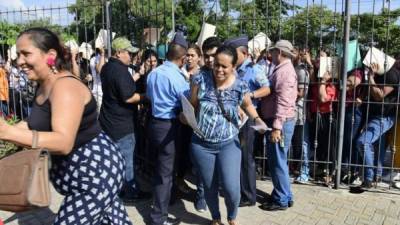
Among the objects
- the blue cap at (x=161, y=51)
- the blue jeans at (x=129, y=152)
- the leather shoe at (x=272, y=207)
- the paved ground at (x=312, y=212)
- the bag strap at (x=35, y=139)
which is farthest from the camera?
the blue cap at (x=161, y=51)

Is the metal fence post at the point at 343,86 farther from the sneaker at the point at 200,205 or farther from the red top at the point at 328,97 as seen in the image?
the sneaker at the point at 200,205

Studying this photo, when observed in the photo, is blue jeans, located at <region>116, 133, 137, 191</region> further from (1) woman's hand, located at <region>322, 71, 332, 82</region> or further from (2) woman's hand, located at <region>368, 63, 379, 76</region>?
(2) woman's hand, located at <region>368, 63, 379, 76</region>

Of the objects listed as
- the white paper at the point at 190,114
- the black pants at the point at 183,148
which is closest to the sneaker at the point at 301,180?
the black pants at the point at 183,148

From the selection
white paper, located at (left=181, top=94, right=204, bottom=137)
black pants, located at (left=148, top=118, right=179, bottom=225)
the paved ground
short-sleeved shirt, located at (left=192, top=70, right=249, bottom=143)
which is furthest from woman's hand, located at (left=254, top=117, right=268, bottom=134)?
the paved ground

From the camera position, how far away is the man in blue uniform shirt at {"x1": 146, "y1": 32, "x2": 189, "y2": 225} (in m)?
3.87

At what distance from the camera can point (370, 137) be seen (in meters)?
4.71

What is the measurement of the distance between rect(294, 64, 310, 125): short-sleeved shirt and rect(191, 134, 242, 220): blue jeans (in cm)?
160

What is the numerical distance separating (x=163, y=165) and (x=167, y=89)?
710 mm

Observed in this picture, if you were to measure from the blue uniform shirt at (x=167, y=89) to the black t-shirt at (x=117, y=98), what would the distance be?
15.7 inches

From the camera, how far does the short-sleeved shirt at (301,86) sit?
4828mm

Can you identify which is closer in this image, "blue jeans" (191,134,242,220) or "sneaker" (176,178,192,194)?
"blue jeans" (191,134,242,220)

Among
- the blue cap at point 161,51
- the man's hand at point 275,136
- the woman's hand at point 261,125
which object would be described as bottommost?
the man's hand at point 275,136

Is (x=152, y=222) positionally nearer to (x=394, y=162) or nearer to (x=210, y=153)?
(x=210, y=153)

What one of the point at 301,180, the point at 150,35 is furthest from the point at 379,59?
the point at 150,35
